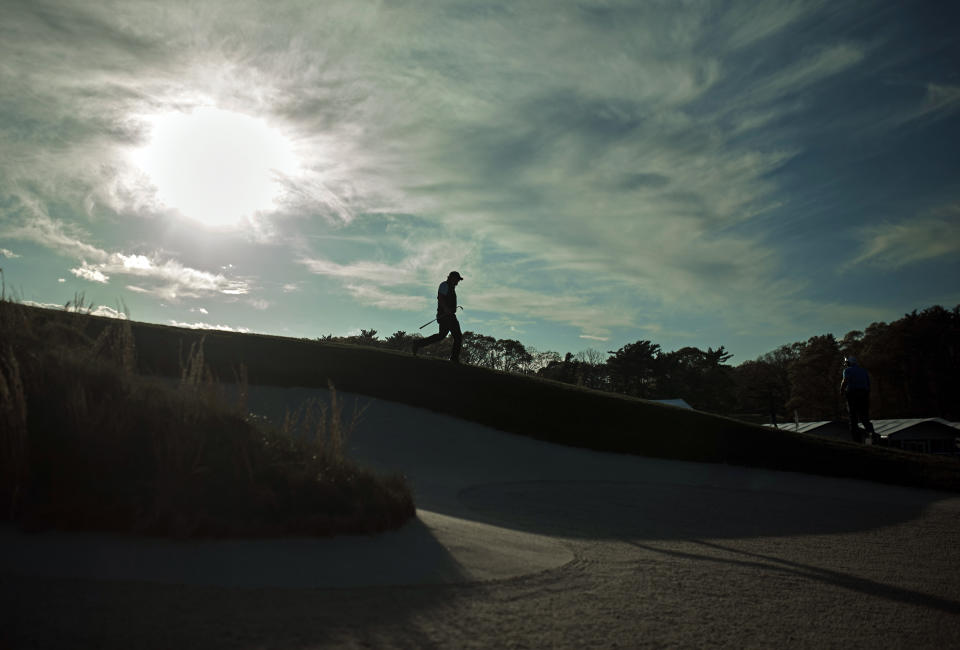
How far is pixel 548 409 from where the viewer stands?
14945 mm

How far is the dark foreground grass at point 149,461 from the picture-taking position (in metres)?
4.12

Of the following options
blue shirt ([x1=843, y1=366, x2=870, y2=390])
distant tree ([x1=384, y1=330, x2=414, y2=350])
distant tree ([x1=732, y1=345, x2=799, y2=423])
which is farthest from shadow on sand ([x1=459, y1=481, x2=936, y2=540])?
distant tree ([x1=732, y1=345, x2=799, y2=423])

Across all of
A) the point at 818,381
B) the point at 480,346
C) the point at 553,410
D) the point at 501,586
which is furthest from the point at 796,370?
the point at 501,586

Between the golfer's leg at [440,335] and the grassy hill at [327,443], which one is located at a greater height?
the golfer's leg at [440,335]

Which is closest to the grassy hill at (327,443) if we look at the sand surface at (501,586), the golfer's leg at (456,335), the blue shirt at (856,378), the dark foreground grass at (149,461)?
Answer: the dark foreground grass at (149,461)

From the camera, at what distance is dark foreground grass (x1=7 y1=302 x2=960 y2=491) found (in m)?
13.4

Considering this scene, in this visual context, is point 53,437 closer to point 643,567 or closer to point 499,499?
point 643,567

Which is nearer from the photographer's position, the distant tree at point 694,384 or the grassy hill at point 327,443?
the grassy hill at point 327,443

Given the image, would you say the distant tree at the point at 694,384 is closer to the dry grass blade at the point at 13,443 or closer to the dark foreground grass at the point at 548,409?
the dark foreground grass at the point at 548,409

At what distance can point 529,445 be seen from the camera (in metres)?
12.7

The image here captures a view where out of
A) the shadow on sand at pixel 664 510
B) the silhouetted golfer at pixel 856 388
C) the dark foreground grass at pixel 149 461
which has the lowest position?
the shadow on sand at pixel 664 510

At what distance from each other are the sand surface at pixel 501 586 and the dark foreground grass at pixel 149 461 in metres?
0.20

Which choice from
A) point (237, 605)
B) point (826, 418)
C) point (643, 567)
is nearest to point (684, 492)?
point (643, 567)

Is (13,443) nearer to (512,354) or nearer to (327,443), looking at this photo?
(327,443)
